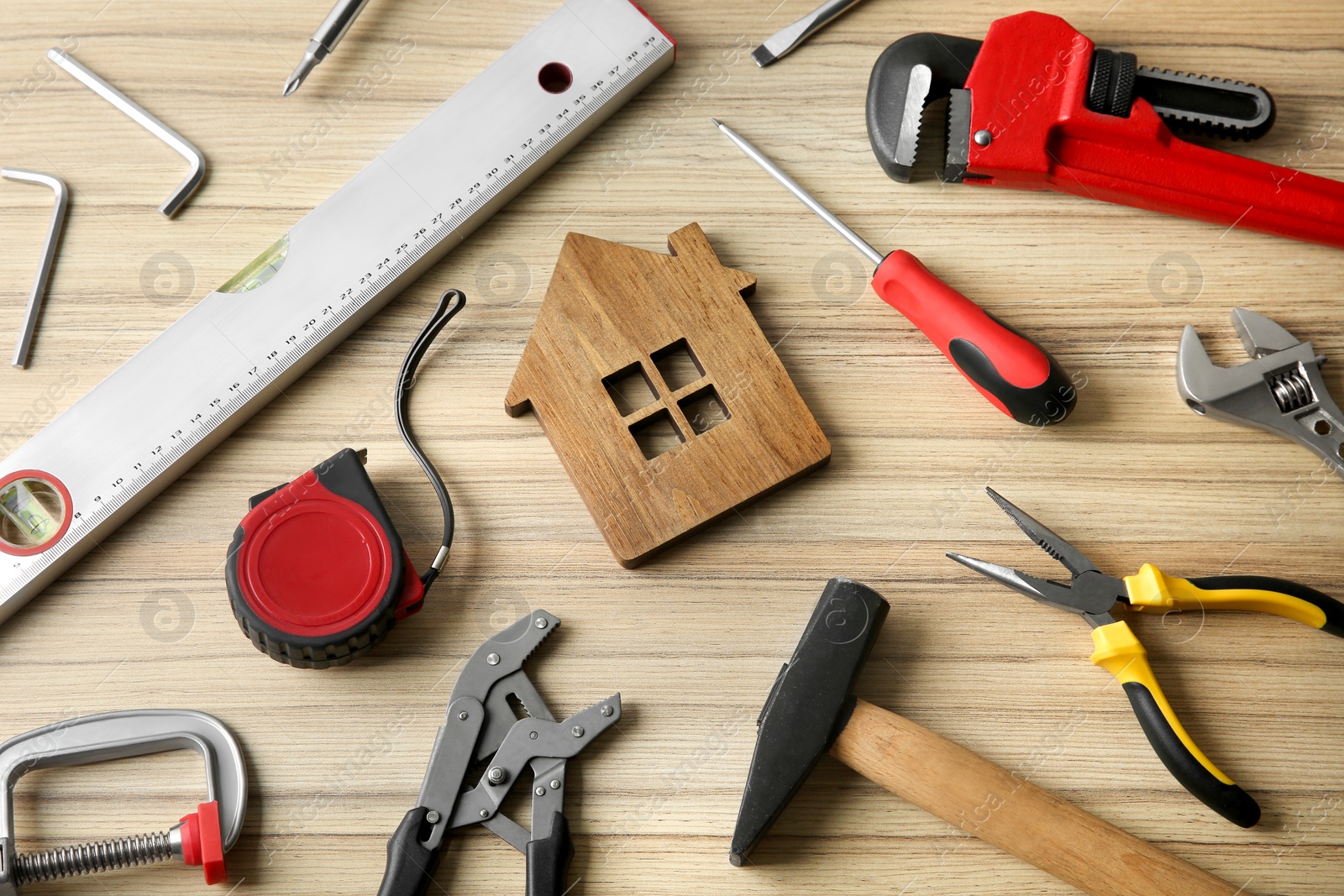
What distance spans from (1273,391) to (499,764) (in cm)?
110

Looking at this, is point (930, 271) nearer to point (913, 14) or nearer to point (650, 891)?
point (913, 14)

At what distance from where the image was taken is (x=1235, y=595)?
1158mm

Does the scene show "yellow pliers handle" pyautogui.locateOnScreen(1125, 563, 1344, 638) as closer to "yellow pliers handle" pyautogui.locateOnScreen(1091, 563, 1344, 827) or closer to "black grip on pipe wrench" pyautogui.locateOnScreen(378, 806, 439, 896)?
"yellow pliers handle" pyautogui.locateOnScreen(1091, 563, 1344, 827)

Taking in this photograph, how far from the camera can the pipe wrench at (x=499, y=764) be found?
1.11 metres

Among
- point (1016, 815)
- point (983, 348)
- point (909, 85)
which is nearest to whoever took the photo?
point (1016, 815)

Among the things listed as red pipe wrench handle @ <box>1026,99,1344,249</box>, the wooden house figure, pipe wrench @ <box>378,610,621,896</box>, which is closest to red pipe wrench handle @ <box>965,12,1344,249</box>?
red pipe wrench handle @ <box>1026,99,1344,249</box>

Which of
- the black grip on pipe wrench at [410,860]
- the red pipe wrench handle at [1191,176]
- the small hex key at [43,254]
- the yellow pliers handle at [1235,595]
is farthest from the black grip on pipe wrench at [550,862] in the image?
the red pipe wrench handle at [1191,176]

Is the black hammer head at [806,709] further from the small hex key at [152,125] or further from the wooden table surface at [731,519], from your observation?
the small hex key at [152,125]

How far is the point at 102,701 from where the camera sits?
3.97 feet

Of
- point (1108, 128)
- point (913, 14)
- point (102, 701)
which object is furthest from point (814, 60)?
point (102, 701)

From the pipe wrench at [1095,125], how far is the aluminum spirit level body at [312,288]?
0.40 m

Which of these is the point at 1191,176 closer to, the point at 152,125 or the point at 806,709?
the point at 806,709

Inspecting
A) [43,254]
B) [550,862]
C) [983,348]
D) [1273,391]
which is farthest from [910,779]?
[43,254]

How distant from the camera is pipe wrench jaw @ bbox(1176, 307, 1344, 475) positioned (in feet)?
4.10
